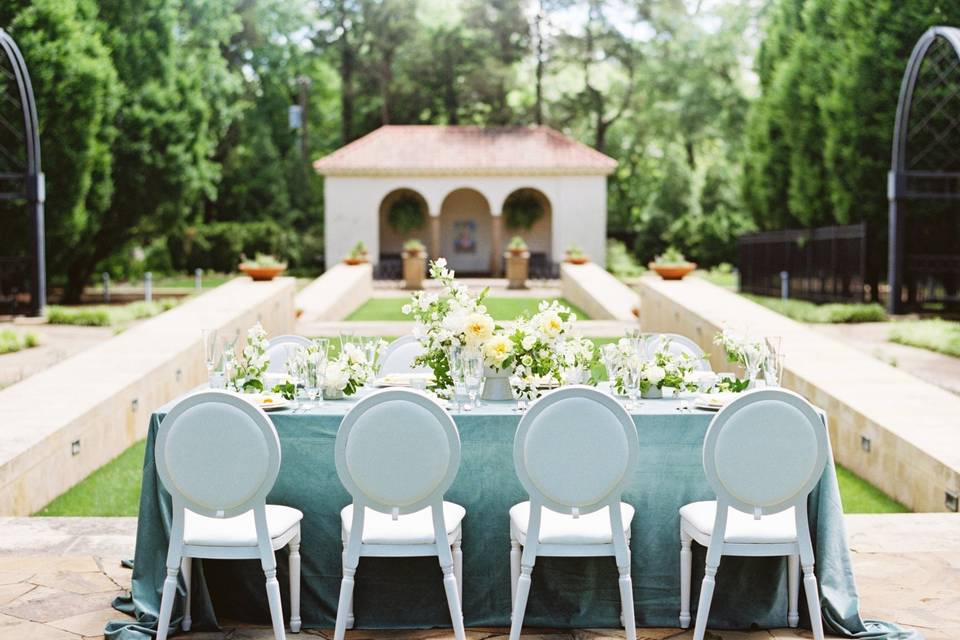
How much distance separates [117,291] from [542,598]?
26644 millimetres

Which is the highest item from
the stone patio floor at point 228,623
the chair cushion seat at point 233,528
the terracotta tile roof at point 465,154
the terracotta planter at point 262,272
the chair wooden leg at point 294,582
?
the terracotta tile roof at point 465,154

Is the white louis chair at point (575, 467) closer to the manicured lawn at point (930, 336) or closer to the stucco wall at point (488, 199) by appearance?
the manicured lawn at point (930, 336)

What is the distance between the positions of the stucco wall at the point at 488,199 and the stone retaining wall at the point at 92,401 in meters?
19.2

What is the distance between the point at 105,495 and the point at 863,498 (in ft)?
16.9

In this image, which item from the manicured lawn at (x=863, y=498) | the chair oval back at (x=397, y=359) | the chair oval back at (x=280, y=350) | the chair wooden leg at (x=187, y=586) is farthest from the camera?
the manicured lawn at (x=863, y=498)

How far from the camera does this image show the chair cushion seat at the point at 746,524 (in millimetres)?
4566

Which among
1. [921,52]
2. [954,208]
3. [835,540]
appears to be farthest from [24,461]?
[954,208]

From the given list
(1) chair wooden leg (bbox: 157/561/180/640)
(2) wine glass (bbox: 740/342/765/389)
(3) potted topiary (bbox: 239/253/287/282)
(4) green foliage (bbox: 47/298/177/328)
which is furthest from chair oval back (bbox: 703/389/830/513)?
(4) green foliage (bbox: 47/298/177/328)

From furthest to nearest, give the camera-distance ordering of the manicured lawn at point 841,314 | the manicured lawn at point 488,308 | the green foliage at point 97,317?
the manicured lawn at point 488,308 < the manicured lawn at point 841,314 < the green foliage at point 97,317

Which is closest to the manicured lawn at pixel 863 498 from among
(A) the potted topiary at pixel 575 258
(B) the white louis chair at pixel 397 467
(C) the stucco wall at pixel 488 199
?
(B) the white louis chair at pixel 397 467

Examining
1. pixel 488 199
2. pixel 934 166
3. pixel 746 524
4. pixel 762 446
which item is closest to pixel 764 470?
pixel 762 446

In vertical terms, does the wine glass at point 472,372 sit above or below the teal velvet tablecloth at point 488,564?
above

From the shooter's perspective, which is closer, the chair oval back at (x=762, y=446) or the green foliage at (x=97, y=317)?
the chair oval back at (x=762, y=446)

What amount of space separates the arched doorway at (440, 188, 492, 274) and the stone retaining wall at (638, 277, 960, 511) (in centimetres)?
2260
